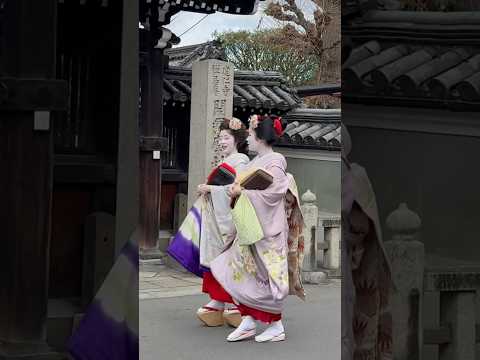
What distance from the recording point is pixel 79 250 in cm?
195

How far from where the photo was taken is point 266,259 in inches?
195

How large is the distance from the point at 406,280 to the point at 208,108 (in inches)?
257

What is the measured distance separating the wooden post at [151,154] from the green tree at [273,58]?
11.1m

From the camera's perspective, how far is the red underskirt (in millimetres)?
4961

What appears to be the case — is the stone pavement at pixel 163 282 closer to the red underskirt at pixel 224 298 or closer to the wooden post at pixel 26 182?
the red underskirt at pixel 224 298

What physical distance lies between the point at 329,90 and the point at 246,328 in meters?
9.27

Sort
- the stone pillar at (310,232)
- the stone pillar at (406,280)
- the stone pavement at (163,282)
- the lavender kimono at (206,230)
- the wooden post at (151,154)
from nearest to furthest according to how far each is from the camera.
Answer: the stone pillar at (406,280) < the lavender kimono at (206,230) < the stone pavement at (163,282) < the stone pillar at (310,232) < the wooden post at (151,154)

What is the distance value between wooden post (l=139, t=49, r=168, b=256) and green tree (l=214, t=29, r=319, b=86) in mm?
11065

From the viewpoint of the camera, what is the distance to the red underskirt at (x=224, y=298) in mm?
4961

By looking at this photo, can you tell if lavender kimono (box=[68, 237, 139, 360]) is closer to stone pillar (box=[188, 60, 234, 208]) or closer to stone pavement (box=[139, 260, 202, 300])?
stone pavement (box=[139, 260, 202, 300])

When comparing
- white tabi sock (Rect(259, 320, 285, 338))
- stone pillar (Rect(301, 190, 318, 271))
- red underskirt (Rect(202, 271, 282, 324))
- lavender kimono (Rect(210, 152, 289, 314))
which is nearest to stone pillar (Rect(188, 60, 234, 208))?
stone pillar (Rect(301, 190, 318, 271))

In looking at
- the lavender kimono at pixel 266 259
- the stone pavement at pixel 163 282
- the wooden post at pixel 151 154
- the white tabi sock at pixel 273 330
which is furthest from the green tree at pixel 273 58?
the white tabi sock at pixel 273 330

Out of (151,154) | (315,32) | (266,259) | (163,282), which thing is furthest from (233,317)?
(315,32)

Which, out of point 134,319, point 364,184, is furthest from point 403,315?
point 134,319
